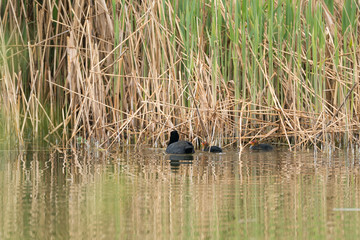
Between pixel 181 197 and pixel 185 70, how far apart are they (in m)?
3.62

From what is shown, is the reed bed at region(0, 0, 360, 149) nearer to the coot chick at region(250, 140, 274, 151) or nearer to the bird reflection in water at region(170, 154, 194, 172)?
the coot chick at region(250, 140, 274, 151)

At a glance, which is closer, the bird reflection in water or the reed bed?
the bird reflection in water

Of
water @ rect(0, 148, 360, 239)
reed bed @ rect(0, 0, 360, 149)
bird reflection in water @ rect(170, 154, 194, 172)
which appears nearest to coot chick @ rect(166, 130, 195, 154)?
bird reflection in water @ rect(170, 154, 194, 172)

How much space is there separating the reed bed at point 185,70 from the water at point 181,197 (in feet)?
3.32

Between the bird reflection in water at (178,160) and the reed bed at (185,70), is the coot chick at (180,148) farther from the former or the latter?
the reed bed at (185,70)

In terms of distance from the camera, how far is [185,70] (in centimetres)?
736

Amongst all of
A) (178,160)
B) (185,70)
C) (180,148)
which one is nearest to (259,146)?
(180,148)

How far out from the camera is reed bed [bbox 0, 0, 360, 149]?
22.3 feet

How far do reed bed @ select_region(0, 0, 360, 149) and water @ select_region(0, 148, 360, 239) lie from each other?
1010 mm

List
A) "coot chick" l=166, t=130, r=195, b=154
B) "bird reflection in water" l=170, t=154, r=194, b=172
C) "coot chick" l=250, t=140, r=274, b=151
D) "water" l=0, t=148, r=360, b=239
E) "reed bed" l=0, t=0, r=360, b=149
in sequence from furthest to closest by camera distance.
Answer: "reed bed" l=0, t=0, r=360, b=149 < "coot chick" l=250, t=140, r=274, b=151 < "coot chick" l=166, t=130, r=195, b=154 < "bird reflection in water" l=170, t=154, r=194, b=172 < "water" l=0, t=148, r=360, b=239

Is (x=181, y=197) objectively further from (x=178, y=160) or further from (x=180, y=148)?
(x=180, y=148)

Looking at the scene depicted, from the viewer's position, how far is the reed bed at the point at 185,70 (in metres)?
6.81

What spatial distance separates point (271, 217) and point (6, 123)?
4.49 metres

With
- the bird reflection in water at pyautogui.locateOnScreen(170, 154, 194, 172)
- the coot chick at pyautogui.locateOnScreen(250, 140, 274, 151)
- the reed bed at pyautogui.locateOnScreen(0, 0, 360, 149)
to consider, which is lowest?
the bird reflection in water at pyautogui.locateOnScreen(170, 154, 194, 172)
